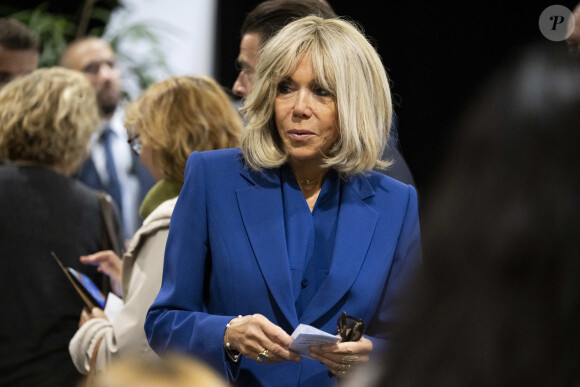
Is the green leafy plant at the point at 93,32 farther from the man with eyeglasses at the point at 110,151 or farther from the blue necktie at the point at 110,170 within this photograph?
the blue necktie at the point at 110,170

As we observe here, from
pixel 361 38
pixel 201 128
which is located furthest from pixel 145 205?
pixel 361 38

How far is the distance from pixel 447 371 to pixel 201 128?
230 cm

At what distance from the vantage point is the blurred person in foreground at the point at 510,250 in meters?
0.73

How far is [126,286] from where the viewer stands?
111 inches

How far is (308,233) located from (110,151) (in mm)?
3229

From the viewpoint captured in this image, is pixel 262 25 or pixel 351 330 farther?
pixel 262 25

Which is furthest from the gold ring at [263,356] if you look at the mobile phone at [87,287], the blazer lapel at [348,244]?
the mobile phone at [87,287]

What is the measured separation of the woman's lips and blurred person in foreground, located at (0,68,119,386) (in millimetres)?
1214

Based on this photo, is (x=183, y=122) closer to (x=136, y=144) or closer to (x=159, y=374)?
(x=136, y=144)

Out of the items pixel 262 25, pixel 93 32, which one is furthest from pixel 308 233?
pixel 93 32

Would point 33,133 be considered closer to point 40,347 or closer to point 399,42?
point 40,347

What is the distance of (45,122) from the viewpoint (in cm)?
331

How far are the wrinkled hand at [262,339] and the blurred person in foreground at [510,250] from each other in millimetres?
1295

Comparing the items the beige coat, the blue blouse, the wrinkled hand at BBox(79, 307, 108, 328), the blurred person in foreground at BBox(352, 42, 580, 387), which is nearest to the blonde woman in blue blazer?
the blue blouse
